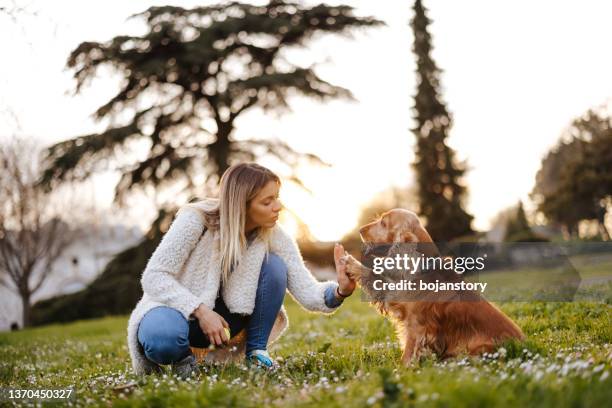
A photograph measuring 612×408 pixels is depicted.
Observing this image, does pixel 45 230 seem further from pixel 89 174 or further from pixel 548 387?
pixel 548 387

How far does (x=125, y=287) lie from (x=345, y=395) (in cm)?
1498

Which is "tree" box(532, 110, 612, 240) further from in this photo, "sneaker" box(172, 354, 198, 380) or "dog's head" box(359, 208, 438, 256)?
"sneaker" box(172, 354, 198, 380)

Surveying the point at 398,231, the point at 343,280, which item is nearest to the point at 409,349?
the point at 343,280

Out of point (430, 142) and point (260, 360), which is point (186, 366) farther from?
point (430, 142)

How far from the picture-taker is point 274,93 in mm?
16062

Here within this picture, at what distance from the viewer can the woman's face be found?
13.6 ft

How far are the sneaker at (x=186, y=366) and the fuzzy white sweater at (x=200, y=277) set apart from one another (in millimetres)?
255

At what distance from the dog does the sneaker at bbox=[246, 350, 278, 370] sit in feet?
2.59

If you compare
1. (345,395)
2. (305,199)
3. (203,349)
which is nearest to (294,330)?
(203,349)

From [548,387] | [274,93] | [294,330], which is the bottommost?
[294,330]

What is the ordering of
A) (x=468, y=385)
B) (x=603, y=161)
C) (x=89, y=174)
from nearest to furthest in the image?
(x=468, y=385) < (x=89, y=174) < (x=603, y=161)

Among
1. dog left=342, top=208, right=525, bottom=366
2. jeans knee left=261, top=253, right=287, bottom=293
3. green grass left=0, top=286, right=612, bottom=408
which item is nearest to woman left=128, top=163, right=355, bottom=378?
jeans knee left=261, top=253, right=287, bottom=293

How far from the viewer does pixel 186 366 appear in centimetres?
388

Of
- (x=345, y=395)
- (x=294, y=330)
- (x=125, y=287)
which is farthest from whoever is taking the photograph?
(x=125, y=287)
